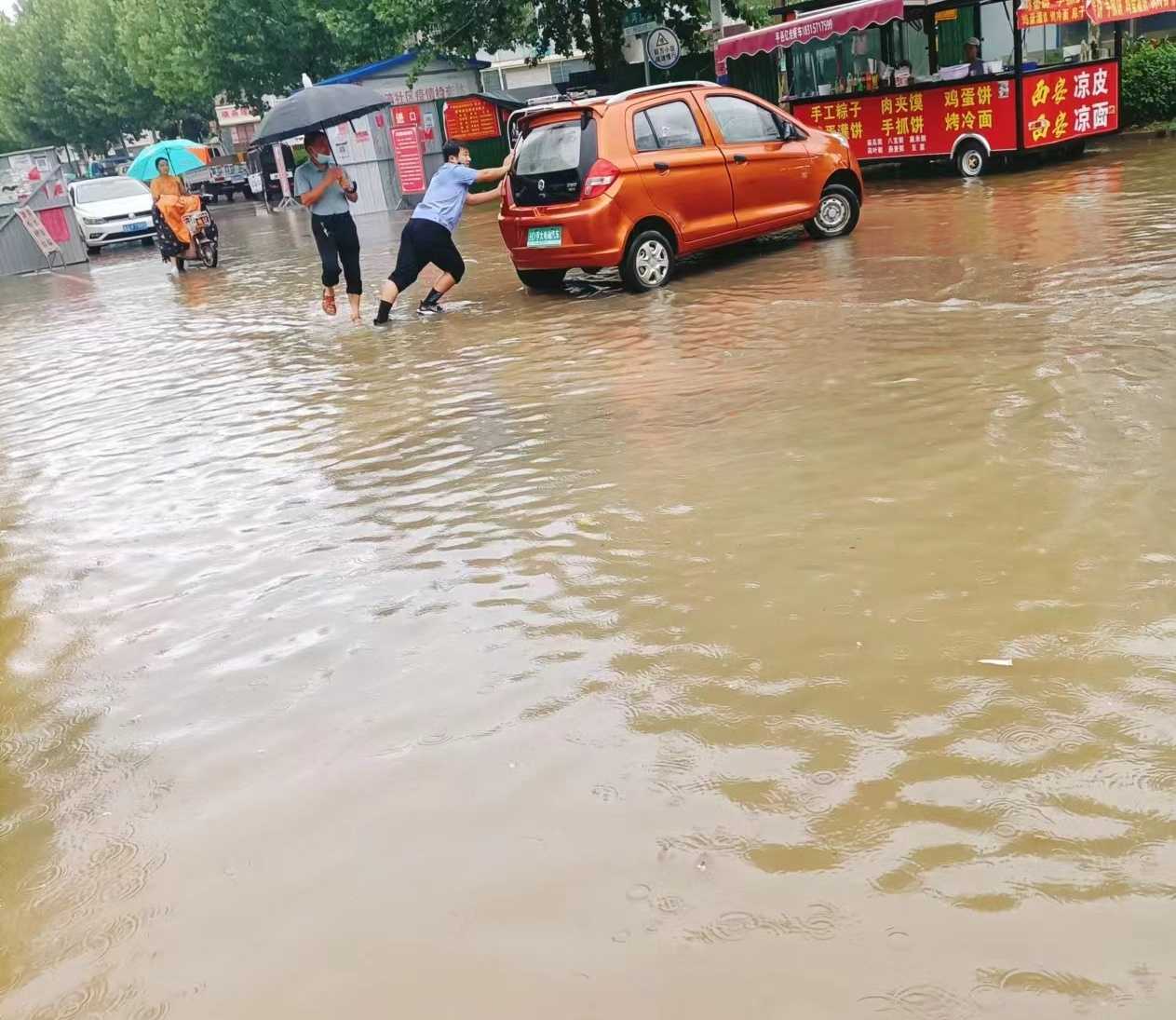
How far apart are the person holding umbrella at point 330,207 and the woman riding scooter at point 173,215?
25.4ft

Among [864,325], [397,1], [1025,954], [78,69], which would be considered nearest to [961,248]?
[864,325]

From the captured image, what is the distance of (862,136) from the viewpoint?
688 inches

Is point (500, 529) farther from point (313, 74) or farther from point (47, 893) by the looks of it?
point (313, 74)

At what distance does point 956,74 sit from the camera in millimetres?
15844

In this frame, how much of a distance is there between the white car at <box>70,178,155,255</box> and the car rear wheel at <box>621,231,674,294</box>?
56.8ft

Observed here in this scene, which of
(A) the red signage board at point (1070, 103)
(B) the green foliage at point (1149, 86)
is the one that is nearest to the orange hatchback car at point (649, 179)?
(A) the red signage board at point (1070, 103)

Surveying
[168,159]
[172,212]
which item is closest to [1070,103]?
[172,212]

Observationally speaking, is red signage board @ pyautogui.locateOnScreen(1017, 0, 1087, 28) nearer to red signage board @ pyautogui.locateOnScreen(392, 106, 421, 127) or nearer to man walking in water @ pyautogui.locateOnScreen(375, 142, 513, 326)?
Result: man walking in water @ pyautogui.locateOnScreen(375, 142, 513, 326)

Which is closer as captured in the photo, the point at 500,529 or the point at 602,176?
the point at 500,529

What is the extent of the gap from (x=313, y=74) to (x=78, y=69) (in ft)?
74.8

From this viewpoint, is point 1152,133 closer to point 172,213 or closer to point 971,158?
point 971,158

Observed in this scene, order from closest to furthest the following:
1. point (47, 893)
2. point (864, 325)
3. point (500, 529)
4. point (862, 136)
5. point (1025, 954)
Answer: point (1025, 954)
point (47, 893)
point (500, 529)
point (864, 325)
point (862, 136)

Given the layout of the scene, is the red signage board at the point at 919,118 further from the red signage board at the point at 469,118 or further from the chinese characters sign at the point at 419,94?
the chinese characters sign at the point at 419,94

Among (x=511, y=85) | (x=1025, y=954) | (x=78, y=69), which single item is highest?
(x=78, y=69)
